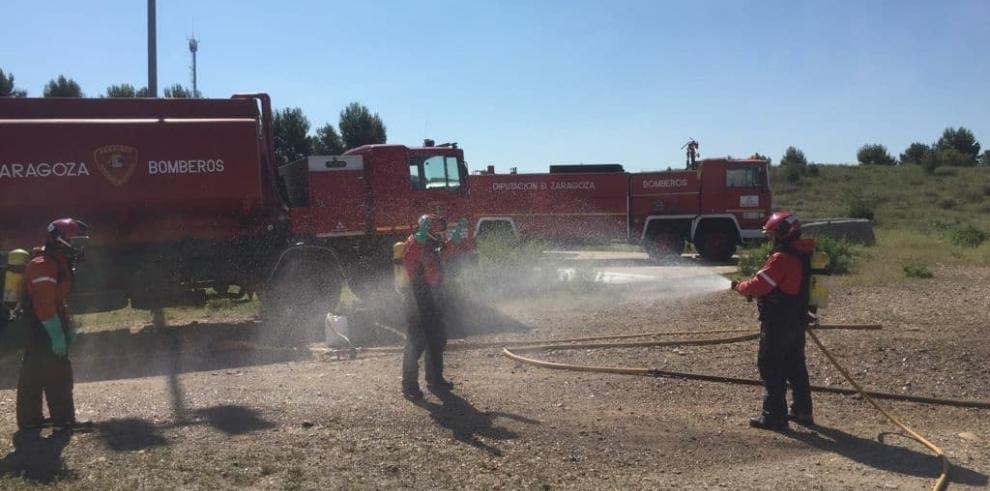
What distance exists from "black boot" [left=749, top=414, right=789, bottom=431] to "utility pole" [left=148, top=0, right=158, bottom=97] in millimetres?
13335

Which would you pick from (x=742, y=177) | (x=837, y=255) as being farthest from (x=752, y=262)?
(x=742, y=177)

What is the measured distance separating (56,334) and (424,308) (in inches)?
119

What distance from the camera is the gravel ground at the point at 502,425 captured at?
576 cm

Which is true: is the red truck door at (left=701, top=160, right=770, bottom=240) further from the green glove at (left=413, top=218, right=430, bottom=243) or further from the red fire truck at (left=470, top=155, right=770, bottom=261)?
the green glove at (left=413, top=218, right=430, bottom=243)

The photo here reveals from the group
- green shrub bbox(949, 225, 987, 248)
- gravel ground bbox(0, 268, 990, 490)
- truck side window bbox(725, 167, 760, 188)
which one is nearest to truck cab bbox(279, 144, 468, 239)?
gravel ground bbox(0, 268, 990, 490)

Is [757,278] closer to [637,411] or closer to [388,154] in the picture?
[637,411]

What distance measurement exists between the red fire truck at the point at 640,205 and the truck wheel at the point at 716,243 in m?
0.03

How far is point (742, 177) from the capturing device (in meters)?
23.6

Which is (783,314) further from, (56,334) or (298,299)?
(298,299)

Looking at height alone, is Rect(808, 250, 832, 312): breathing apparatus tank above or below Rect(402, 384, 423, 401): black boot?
above

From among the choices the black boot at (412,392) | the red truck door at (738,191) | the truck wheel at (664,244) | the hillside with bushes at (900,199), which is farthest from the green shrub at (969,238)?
the black boot at (412,392)

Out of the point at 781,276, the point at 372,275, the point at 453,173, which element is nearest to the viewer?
the point at 781,276

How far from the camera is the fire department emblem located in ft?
36.3

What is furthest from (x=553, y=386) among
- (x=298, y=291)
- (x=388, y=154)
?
(x=388, y=154)
